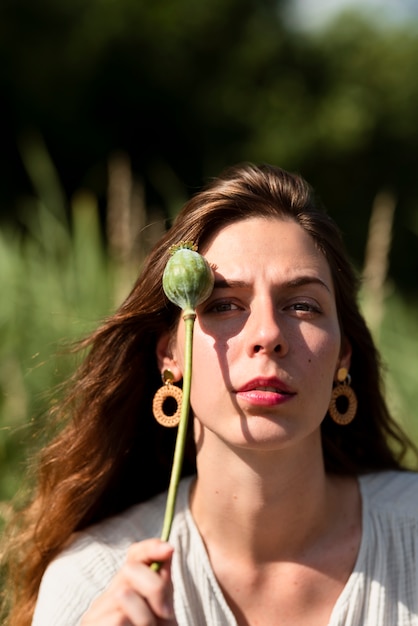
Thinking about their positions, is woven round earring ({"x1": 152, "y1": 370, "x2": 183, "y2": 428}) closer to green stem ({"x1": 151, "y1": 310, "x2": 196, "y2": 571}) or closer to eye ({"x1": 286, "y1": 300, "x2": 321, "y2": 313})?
eye ({"x1": 286, "y1": 300, "x2": 321, "y2": 313})

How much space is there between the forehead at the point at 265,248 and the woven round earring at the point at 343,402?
0.30 meters

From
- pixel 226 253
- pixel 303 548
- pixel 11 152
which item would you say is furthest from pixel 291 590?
pixel 11 152

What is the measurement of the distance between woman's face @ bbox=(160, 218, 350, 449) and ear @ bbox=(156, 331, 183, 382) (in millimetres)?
184

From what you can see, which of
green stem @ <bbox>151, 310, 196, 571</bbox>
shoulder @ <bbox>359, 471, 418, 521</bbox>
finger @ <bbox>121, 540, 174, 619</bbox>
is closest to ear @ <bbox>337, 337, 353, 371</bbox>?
shoulder @ <bbox>359, 471, 418, 521</bbox>

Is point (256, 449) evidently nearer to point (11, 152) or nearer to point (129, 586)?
point (129, 586)

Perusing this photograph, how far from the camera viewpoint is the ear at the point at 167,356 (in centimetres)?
221

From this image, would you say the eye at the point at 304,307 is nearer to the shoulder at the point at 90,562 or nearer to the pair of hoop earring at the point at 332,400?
the pair of hoop earring at the point at 332,400

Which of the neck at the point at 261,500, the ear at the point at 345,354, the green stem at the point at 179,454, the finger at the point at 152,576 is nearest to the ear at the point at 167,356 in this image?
the neck at the point at 261,500

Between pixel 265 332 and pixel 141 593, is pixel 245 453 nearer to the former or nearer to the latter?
pixel 265 332

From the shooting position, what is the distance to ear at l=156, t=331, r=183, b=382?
2213 millimetres

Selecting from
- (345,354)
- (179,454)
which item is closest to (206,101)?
(345,354)

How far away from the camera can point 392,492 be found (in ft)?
7.79

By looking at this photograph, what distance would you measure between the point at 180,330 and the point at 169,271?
0.39m

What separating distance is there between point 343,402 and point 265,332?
1.71 feet
